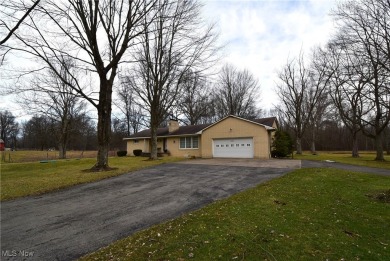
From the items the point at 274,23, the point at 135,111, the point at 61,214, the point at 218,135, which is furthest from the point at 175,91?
the point at 135,111

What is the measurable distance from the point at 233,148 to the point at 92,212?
17646mm

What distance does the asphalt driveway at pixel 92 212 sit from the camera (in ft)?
14.1

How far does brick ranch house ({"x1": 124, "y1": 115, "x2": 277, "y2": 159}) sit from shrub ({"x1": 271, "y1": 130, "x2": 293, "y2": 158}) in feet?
2.06

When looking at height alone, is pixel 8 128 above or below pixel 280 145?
above

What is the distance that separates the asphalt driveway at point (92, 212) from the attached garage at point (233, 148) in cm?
1155

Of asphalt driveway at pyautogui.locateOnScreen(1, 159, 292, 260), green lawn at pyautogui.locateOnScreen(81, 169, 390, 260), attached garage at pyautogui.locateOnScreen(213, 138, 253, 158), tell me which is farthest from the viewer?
attached garage at pyautogui.locateOnScreen(213, 138, 253, 158)

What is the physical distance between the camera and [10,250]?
418 cm

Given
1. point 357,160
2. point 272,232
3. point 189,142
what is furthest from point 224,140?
point 272,232

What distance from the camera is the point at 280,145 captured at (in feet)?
71.6

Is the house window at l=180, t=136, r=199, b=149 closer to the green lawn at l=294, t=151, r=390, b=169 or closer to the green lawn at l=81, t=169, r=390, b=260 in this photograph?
the green lawn at l=294, t=151, r=390, b=169

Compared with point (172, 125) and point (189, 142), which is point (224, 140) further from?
point (172, 125)

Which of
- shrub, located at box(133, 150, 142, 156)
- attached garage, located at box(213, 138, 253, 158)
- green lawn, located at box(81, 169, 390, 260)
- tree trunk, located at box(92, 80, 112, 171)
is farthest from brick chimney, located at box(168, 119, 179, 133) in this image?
green lawn, located at box(81, 169, 390, 260)

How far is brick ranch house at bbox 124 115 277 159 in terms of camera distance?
21.1m

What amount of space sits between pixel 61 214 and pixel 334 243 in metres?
6.55
